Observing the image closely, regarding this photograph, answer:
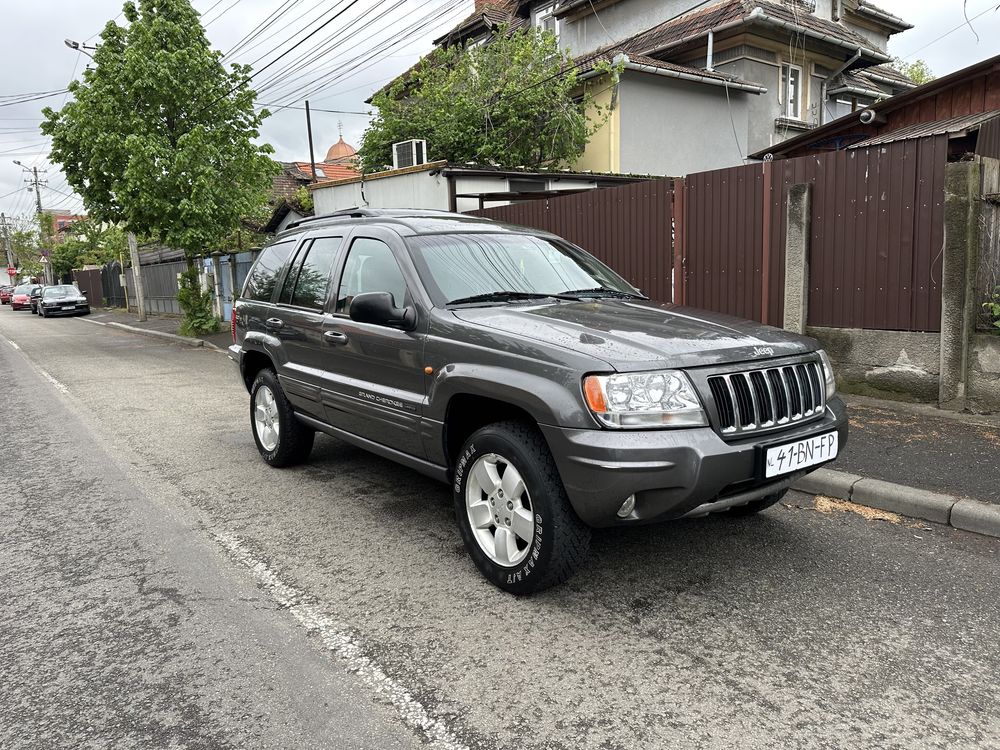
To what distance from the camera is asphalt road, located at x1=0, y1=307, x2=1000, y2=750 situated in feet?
8.10

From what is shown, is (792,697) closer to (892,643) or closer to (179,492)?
(892,643)

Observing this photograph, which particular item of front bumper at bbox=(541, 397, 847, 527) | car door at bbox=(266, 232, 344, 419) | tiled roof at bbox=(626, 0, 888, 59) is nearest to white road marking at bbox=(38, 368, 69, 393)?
car door at bbox=(266, 232, 344, 419)

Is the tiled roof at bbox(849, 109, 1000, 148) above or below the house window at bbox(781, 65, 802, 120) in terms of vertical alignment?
below

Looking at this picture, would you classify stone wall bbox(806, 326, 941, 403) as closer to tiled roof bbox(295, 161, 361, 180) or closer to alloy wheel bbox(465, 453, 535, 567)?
alloy wheel bbox(465, 453, 535, 567)

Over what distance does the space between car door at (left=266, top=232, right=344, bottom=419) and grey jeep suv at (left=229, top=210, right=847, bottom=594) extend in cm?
2

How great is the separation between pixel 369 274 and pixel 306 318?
2.46 feet

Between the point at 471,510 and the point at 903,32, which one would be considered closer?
the point at 471,510

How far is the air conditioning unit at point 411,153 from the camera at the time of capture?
1555cm

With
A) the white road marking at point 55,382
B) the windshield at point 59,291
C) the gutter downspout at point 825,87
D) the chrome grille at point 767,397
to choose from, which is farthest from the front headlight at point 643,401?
the windshield at point 59,291

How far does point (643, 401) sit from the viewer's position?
9.76ft

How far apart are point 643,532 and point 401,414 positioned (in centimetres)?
153

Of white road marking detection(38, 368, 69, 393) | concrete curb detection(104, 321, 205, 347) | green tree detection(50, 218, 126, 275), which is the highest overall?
green tree detection(50, 218, 126, 275)

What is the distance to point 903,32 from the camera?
80.1 ft

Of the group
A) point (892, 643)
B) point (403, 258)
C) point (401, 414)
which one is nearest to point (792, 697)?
point (892, 643)
